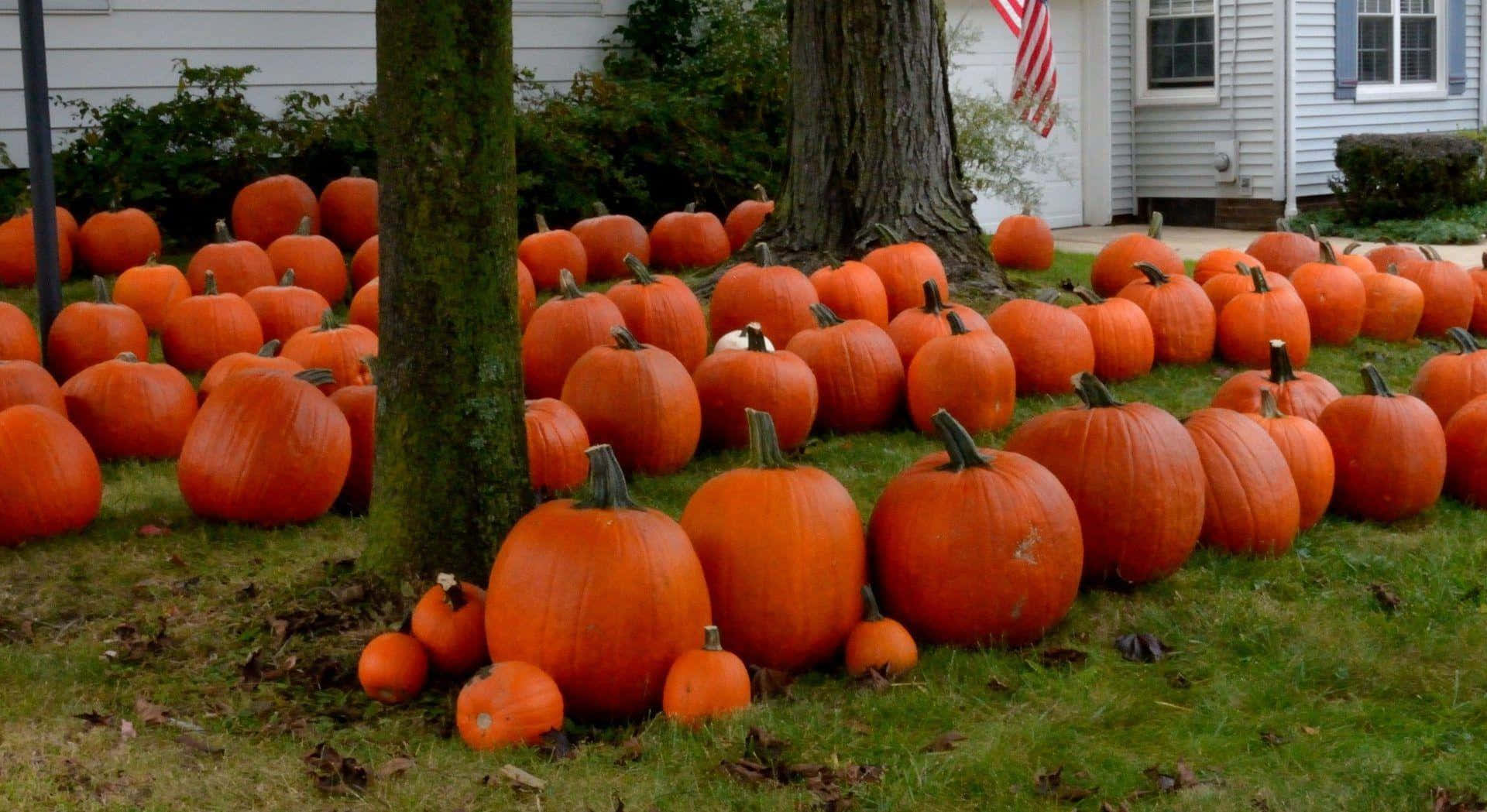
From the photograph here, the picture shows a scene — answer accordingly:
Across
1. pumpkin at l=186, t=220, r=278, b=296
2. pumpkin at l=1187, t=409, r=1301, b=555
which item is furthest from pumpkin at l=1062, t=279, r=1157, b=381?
pumpkin at l=186, t=220, r=278, b=296

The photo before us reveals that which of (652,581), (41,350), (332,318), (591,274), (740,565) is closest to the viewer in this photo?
(652,581)

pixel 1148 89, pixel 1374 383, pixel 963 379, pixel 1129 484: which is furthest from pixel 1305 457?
pixel 1148 89

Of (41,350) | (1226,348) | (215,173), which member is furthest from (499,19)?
(215,173)

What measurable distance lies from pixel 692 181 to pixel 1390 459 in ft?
24.1

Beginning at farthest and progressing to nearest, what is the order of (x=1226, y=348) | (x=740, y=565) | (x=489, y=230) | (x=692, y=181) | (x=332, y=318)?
1. (x=692, y=181)
2. (x=1226, y=348)
3. (x=332, y=318)
4. (x=489, y=230)
5. (x=740, y=565)

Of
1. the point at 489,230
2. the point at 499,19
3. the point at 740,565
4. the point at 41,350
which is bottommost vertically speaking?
the point at 740,565

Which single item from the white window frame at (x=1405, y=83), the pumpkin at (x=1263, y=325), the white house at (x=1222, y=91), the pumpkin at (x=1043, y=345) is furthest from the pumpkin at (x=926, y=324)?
the white window frame at (x=1405, y=83)

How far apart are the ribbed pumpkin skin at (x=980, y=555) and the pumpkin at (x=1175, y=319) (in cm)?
367

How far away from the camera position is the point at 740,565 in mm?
3898

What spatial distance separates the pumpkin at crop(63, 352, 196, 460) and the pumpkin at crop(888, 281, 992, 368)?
297 centimetres

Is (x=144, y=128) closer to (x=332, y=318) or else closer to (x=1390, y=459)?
(x=332, y=318)

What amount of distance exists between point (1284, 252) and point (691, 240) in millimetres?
3770

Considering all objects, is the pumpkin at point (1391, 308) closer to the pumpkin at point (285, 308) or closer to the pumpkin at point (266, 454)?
the pumpkin at point (285, 308)

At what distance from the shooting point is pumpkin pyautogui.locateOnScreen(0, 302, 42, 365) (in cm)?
675
